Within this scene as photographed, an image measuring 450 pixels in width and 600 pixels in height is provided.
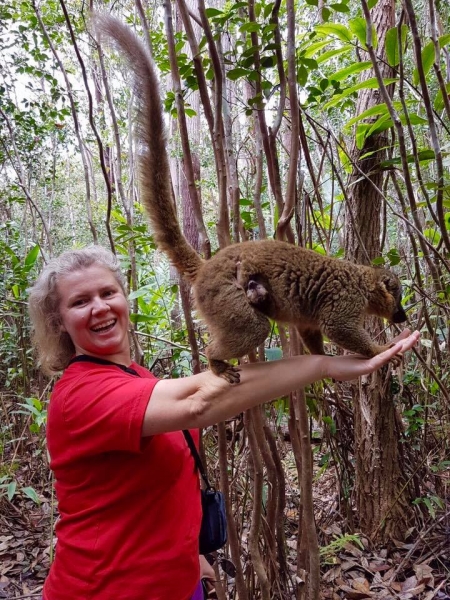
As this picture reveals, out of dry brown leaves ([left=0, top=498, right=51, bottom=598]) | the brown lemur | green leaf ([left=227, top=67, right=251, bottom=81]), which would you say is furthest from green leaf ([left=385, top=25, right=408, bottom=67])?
dry brown leaves ([left=0, top=498, right=51, bottom=598])

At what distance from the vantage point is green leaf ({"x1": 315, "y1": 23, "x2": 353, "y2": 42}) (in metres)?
2.34

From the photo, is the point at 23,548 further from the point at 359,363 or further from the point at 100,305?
the point at 359,363

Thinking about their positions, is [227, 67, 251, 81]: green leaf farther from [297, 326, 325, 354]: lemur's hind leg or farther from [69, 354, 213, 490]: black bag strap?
[69, 354, 213, 490]: black bag strap

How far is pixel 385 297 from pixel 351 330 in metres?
0.35

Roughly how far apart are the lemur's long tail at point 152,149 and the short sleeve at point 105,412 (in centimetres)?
69

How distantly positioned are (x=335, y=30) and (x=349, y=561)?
133 inches

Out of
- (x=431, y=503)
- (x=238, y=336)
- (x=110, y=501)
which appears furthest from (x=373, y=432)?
(x=110, y=501)

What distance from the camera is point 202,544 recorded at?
6.64 feet

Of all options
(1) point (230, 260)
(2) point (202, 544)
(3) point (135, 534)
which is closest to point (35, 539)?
(2) point (202, 544)

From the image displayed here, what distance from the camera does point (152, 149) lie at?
1.93 meters

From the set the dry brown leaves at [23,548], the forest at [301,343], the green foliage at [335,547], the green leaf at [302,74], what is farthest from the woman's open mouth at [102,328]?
the dry brown leaves at [23,548]

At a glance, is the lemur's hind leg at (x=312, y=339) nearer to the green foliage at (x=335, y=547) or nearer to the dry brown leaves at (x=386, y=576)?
the green foliage at (x=335, y=547)

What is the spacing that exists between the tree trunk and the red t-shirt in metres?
2.20

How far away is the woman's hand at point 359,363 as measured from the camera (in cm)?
155
